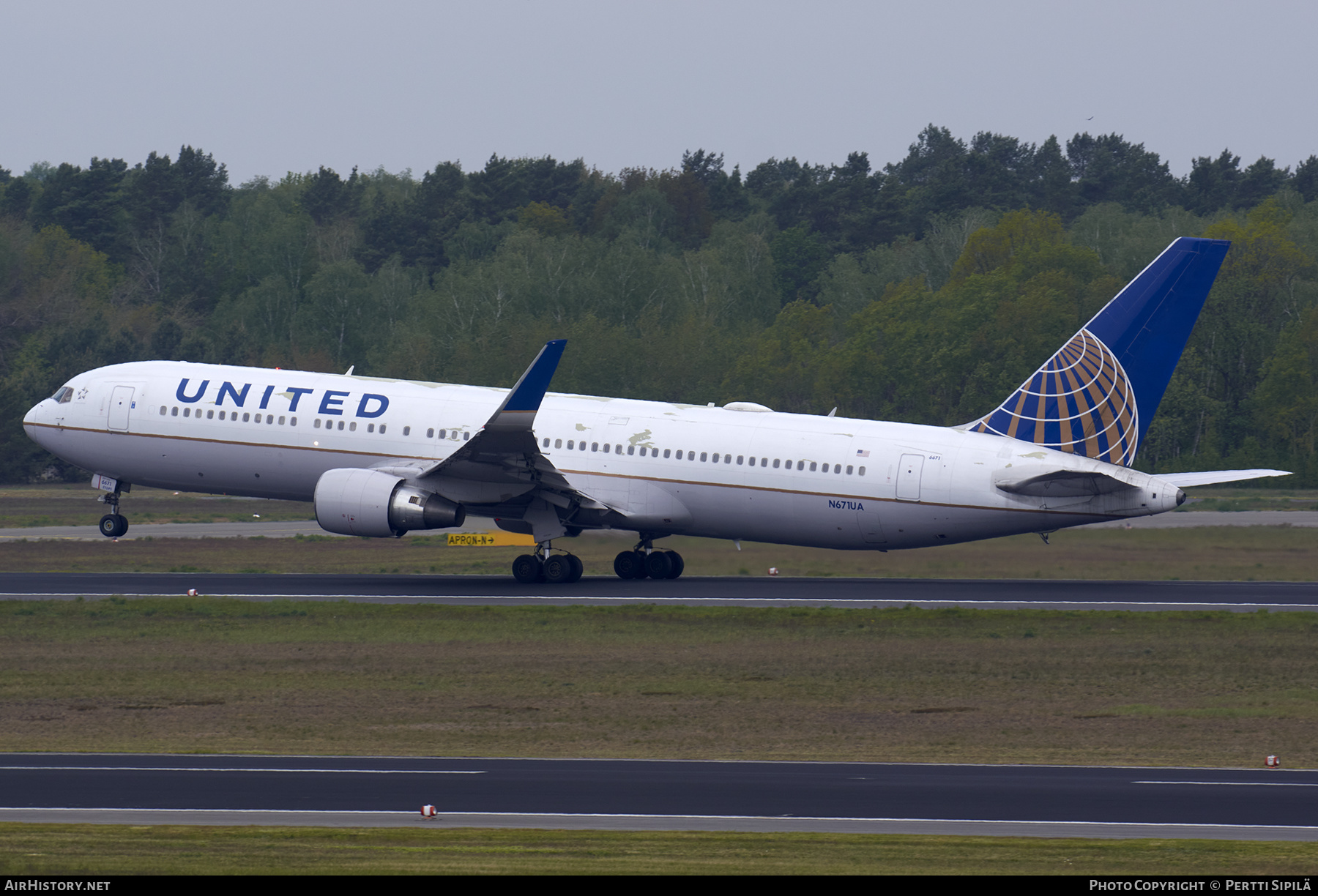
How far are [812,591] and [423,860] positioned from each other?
2397 centimetres

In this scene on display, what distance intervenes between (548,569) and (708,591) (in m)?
4.09

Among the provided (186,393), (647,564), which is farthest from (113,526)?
(647,564)

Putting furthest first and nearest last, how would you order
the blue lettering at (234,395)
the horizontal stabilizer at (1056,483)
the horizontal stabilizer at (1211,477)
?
the blue lettering at (234,395) → the horizontal stabilizer at (1211,477) → the horizontal stabilizer at (1056,483)

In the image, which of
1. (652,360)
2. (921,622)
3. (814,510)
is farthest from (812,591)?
(652,360)

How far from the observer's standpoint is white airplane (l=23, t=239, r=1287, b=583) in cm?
3616

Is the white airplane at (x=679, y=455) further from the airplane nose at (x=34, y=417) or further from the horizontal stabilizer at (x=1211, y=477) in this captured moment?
the airplane nose at (x=34, y=417)

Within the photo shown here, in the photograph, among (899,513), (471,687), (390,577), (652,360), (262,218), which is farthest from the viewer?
(262,218)

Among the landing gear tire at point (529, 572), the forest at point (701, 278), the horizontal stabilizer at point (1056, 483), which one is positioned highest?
the forest at point (701, 278)

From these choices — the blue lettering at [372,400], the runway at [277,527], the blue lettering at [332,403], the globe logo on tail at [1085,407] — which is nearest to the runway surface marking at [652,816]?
the globe logo on tail at [1085,407]

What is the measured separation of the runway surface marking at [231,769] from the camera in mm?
18062

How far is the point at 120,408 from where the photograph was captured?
4153 cm

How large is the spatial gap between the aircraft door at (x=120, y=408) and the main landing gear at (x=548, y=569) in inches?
448
